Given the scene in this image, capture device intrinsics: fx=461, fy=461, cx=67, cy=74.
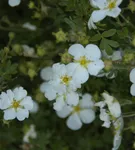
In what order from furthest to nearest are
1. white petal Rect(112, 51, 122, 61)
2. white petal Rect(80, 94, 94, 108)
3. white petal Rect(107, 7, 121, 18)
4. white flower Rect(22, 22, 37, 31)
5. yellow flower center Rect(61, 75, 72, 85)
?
white flower Rect(22, 22, 37, 31) < white petal Rect(80, 94, 94, 108) < white petal Rect(112, 51, 122, 61) < yellow flower center Rect(61, 75, 72, 85) < white petal Rect(107, 7, 121, 18)

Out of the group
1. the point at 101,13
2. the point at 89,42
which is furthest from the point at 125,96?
the point at 101,13

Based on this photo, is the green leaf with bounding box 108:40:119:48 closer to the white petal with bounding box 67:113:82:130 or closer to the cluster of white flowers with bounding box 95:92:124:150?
the cluster of white flowers with bounding box 95:92:124:150

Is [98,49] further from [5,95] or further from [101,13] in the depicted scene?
[5,95]

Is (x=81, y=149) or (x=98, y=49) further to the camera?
(x=81, y=149)

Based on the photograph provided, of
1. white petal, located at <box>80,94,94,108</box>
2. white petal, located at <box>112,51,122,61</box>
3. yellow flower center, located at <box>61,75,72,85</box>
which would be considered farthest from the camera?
white petal, located at <box>80,94,94,108</box>

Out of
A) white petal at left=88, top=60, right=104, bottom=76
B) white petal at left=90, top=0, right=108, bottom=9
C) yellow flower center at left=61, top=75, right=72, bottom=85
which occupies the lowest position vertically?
yellow flower center at left=61, top=75, right=72, bottom=85

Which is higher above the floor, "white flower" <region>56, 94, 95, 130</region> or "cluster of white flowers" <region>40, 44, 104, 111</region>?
"cluster of white flowers" <region>40, 44, 104, 111</region>

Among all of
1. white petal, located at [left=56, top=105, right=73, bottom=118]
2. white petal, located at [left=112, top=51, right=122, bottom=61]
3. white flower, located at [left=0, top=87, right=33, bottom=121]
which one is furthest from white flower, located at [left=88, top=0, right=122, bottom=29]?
white petal, located at [left=56, top=105, right=73, bottom=118]

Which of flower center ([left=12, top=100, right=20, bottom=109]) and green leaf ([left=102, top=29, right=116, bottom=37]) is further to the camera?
flower center ([left=12, top=100, right=20, bottom=109])
